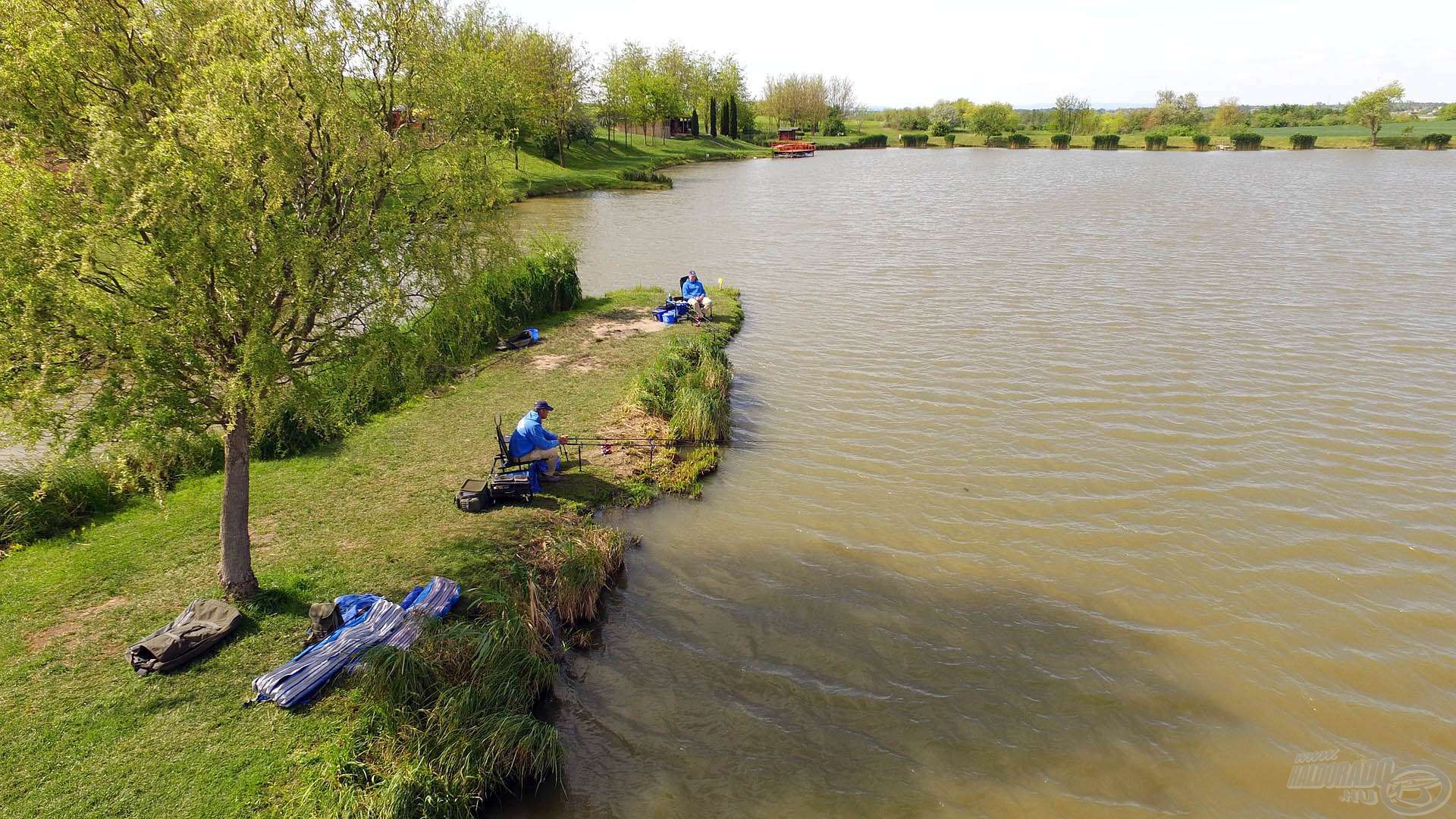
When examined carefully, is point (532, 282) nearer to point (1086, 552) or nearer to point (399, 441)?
point (399, 441)

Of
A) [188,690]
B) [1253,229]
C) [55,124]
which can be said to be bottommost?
[188,690]

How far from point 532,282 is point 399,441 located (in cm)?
938

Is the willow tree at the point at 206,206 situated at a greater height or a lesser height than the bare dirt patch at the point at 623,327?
greater

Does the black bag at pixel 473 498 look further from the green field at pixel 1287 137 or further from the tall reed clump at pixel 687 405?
the green field at pixel 1287 137

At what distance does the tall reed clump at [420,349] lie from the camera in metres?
9.19

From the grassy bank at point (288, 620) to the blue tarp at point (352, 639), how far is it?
0.66ft

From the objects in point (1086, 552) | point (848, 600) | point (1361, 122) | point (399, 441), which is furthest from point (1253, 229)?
point (1361, 122)

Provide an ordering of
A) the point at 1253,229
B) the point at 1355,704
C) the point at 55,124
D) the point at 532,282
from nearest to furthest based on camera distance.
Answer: the point at 55,124, the point at 1355,704, the point at 532,282, the point at 1253,229

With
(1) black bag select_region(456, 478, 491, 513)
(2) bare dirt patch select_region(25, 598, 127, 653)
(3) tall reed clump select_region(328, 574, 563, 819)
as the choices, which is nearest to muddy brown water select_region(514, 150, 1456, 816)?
(3) tall reed clump select_region(328, 574, 563, 819)

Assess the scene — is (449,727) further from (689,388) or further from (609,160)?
(609,160)

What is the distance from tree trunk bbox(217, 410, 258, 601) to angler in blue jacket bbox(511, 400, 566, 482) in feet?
14.9

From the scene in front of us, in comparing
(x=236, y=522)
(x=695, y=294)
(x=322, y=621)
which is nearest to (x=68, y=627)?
(x=236, y=522)

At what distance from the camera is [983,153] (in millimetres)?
96875

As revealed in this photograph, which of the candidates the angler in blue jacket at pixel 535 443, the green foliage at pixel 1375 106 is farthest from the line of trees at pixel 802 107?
the angler in blue jacket at pixel 535 443
